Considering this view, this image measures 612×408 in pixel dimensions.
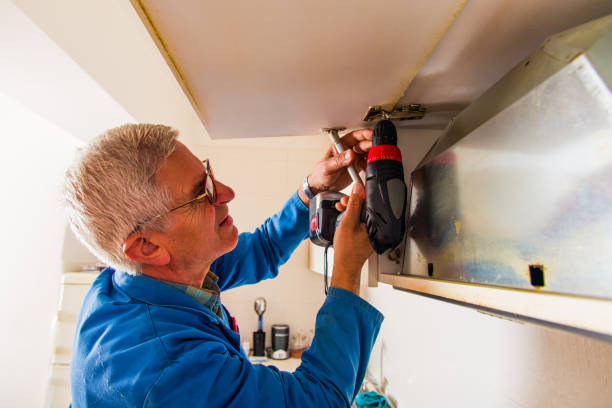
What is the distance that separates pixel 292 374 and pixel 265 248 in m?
0.55

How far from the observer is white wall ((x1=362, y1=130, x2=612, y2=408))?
569 mm

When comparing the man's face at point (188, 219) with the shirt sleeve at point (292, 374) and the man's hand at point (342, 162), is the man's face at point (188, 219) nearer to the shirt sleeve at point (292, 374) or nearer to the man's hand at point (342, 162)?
the shirt sleeve at point (292, 374)

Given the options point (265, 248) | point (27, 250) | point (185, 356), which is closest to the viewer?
point (185, 356)

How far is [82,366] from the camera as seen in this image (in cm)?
58

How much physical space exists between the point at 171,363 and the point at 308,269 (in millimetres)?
1994

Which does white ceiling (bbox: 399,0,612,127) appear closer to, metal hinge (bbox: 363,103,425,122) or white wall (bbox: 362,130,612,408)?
metal hinge (bbox: 363,103,425,122)

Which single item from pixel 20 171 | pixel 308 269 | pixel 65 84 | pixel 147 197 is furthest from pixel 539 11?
pixel 20 171

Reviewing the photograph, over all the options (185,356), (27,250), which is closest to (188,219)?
(185,356)

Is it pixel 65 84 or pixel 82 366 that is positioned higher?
pixel 65 84

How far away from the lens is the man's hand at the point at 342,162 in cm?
83

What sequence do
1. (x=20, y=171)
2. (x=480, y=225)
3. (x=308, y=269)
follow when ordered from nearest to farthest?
(x=480, y=225), (x=20, y=171), (x=308, y=269)

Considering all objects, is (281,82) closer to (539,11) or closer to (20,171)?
(539,11)

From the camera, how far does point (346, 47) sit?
550 mm

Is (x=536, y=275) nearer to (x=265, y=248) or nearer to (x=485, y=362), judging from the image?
(x=485, y=362)
